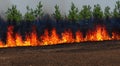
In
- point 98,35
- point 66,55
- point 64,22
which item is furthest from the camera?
point 64,22

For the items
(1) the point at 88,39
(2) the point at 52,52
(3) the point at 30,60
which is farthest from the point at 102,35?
(3) the point at 30,60

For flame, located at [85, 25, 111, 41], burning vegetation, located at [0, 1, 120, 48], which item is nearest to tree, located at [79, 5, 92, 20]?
burning vegetation, located at [0, 1, 120, 48]

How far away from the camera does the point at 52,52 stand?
2283 cm

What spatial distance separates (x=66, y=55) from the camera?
21406 millimetres

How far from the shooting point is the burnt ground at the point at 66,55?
19766 mm

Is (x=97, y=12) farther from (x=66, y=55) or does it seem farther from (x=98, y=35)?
(x=66, y=55)

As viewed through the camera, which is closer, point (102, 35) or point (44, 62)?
point (44, 62)

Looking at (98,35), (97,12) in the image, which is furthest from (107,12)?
(98,35)

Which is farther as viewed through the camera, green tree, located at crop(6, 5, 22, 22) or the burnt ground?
green tree, located at crop(6, 5, 22, 22)

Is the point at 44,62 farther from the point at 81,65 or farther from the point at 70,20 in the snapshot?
the point at 70,20

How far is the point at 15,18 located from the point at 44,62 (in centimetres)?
1761

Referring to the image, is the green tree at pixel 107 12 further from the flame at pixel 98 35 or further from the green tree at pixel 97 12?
the flame at pixel 98 35

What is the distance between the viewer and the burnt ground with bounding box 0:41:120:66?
19766mm

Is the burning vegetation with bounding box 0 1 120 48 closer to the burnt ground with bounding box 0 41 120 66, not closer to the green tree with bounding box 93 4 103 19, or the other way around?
the green tree with bounding box 93 4 103 19
